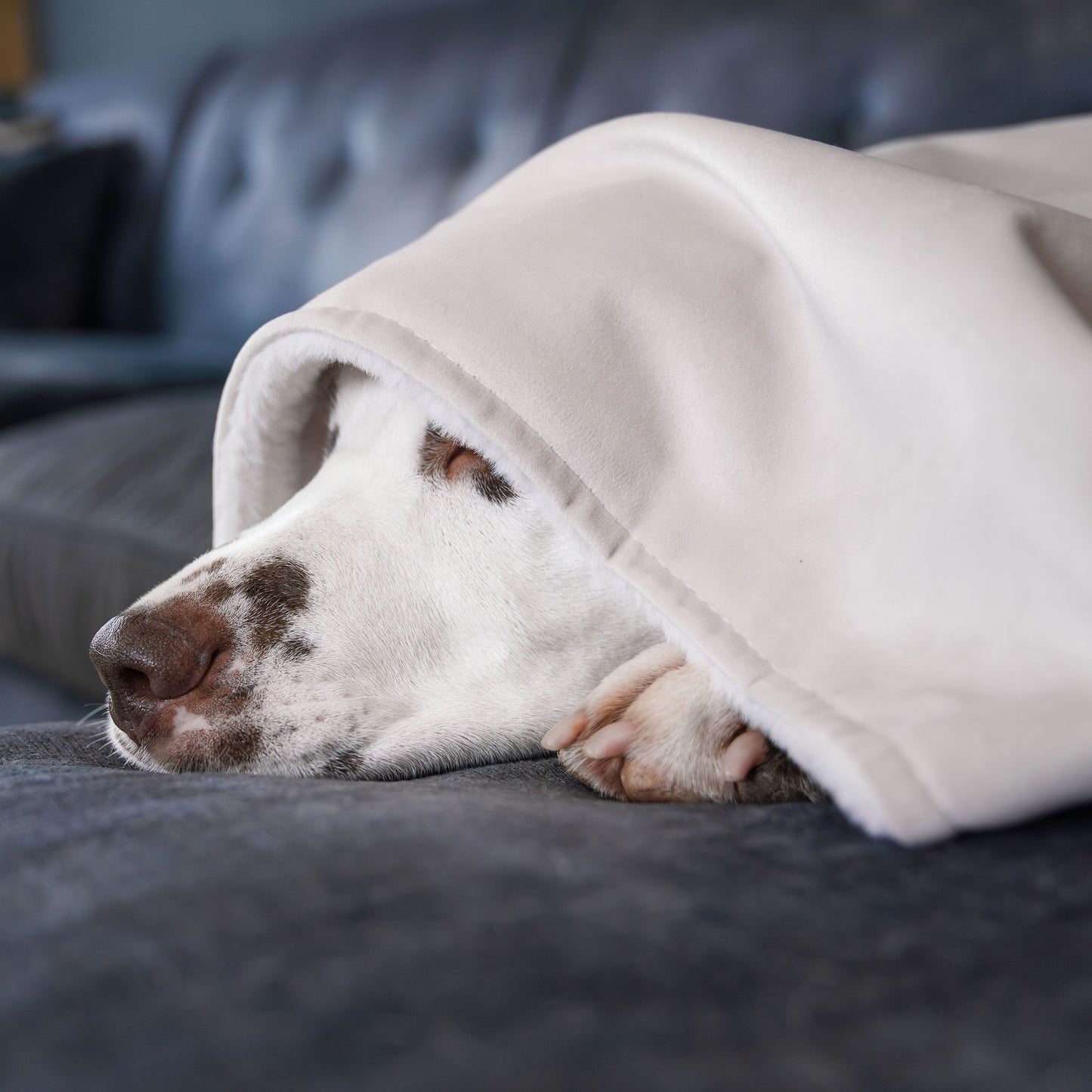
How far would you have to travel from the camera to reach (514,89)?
7.42ft

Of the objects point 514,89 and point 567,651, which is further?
point 514,89

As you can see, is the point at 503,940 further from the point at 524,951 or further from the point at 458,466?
the point at 458,466

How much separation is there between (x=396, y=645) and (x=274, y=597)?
100 millimetres

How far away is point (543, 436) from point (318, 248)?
2.02 meters

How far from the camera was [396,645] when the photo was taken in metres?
0.85

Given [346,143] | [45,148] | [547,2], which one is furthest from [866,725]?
[45,148]

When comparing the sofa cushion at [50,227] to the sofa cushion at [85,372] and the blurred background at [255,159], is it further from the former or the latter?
the sofa cushion at [85,372]

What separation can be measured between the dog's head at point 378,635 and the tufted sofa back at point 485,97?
1.12 meters

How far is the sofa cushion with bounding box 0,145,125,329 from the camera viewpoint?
3.08m

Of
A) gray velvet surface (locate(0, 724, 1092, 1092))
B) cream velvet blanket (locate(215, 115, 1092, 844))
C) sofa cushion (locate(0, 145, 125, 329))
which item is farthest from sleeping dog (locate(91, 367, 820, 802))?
sofa cushion (locate(0, 145, 125, 329))

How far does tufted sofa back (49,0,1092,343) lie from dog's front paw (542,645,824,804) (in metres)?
1.23

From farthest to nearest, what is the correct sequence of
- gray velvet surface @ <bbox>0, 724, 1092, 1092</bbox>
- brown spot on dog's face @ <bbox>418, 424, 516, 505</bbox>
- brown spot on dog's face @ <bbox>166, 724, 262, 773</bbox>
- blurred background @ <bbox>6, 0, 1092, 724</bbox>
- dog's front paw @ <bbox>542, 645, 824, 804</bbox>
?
blurred background @ <bbox>6, 0, 1092, 724</bbox>
brown spot on dog's face @ <bbox>418, 424, 516, 505</bbox>
brown spot on dog's face @ <bbox>166, 724, 262, 773</bbox>
dog's front paw @ <bbox>542, 645, 824, 804</bbox>
gray velvet surface @ <bbox>0, 724, 1092, 1092</bbox>

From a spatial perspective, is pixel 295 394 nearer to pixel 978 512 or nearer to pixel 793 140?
pixel 793 140

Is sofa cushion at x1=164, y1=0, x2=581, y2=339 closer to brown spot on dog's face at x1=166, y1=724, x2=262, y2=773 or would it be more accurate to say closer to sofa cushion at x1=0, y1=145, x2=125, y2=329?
Result: sofa cushion at x1=0, y1=145, x2=125, y2=329
